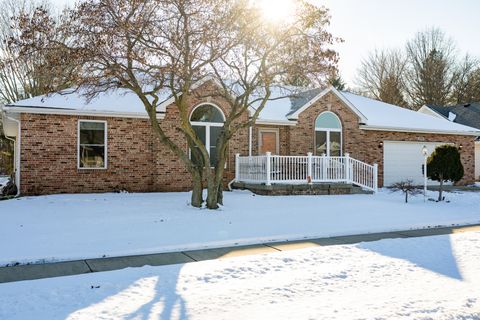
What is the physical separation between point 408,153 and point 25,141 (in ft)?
54.3

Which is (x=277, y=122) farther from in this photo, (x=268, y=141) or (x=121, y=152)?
(x=121, y=152)

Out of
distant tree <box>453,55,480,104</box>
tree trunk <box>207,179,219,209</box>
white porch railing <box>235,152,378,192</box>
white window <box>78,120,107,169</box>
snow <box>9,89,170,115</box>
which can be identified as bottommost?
tree trunk <box>207,179,219,209</box>

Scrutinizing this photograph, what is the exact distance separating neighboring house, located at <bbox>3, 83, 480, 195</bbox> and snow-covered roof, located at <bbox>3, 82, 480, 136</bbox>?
0.04 meters

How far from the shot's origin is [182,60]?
10898mm

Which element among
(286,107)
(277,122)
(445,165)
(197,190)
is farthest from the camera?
(286,107)

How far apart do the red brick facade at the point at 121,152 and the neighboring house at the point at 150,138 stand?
3 centimetres

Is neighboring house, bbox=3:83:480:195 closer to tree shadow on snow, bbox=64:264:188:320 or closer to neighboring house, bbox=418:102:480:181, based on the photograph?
tree shadow on snow, bbox=64:264:188:320

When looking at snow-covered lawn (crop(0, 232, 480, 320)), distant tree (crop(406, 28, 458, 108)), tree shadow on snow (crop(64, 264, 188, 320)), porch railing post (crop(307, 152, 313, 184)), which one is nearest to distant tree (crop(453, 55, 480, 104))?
distant tree (crop(406, 28, 458, 108))

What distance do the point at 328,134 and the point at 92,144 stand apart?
9720mm

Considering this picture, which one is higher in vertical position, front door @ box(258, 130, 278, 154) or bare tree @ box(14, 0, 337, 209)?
bare tree @ box(14, 0, 337, 209)

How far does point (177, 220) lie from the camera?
376 inches

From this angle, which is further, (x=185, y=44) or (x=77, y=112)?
(x=77, y=112)

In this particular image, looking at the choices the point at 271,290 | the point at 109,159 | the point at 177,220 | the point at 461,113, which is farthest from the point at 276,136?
the point at 461,113

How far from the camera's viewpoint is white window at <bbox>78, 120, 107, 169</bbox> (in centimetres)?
1455
